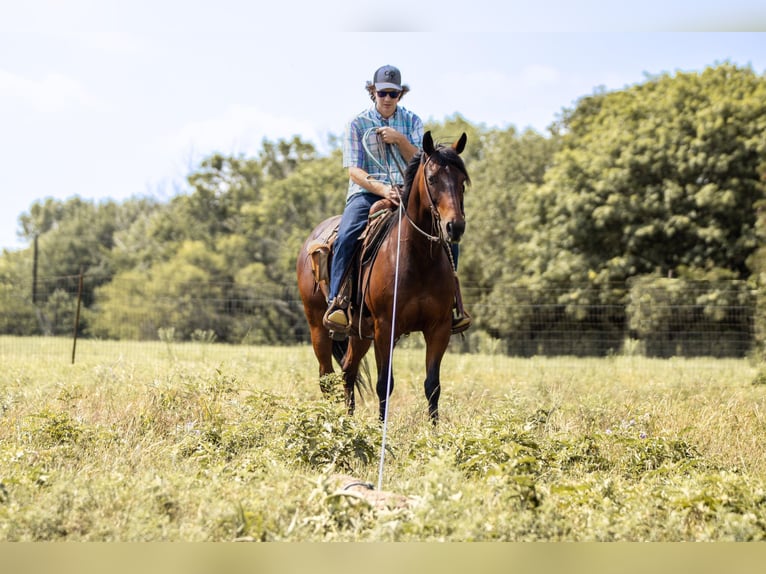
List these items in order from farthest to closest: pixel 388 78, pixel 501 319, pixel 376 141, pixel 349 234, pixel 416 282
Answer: pixel 501 319
pixel 349 234
pixel 376 141
pixel 388 78
pixel 416 282

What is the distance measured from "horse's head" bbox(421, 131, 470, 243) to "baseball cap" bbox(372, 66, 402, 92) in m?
1.14

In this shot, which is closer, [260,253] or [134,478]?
[134,478]

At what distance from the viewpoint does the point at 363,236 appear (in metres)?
7.73

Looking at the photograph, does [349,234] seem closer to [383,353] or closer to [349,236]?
[349,236]

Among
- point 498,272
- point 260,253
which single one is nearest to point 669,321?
point 498,272

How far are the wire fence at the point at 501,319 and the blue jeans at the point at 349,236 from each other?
29.1ft

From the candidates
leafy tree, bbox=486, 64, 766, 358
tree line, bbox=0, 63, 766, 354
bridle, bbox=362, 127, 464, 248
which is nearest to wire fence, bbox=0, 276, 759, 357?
tree line, bbox=0, 63, 766, 354

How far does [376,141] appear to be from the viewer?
7.65m

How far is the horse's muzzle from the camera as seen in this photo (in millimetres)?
6050

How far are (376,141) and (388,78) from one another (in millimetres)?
569

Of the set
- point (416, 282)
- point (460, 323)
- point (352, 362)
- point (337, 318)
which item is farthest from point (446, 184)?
point (352, 362)

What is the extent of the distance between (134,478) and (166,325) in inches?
962

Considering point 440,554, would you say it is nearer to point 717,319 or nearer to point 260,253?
point 717,319

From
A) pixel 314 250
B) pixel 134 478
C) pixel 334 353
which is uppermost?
pixel 314 250
